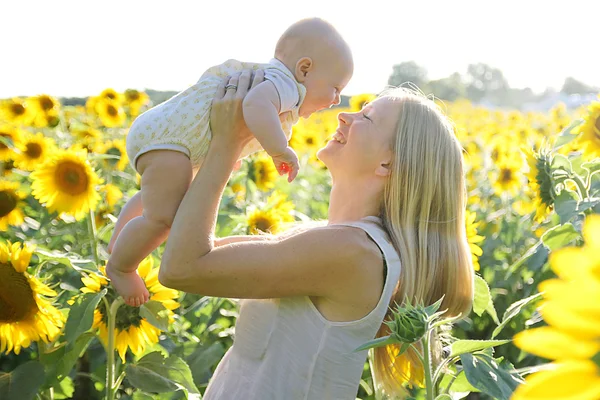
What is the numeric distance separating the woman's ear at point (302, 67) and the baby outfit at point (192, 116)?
3 cm

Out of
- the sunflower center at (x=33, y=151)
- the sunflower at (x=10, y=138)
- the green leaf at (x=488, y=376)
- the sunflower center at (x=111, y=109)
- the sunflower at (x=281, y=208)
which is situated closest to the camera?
the green leaf at (x=488, y=376)

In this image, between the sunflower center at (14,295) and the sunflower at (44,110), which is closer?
the sunflower center at (14,295)

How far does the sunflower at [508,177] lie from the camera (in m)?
4.51

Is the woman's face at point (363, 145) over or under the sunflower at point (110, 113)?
over

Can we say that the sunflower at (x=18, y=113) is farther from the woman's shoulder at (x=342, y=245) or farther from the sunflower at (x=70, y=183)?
the woman's shoulder at (x=342, y=245)

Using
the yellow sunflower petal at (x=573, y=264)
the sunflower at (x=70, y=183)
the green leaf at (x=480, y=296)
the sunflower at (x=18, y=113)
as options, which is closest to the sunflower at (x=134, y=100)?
the sunflower at (x=18, y=113)

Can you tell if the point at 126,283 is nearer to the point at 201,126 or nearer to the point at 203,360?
the point at 201,126

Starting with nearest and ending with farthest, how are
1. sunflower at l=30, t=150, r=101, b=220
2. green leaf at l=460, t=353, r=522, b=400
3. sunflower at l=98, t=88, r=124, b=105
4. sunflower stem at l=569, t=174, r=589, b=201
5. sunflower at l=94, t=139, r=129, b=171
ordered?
green leaf at l=460, t=353, r=522, b=400
sunflower stem at l=569, t=174, r=589, b=201
sunflower at l=30, t=150, r=101, b=220
sunflower at l=94, t=139, r=129, b=171
sunflower at l=98, t=88, r=124, b=105

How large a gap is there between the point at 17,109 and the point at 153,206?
3.57 m

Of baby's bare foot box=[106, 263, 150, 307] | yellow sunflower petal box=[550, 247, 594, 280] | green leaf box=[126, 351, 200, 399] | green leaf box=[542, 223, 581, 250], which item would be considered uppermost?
yellow sunflower petal box=[550, 247, 594, 280]

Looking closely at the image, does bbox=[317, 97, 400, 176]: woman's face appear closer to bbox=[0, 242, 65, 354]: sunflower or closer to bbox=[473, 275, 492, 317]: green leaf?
bbox=[473, 275, 492, 317]: green leaf

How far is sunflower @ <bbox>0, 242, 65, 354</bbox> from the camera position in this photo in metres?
1.89

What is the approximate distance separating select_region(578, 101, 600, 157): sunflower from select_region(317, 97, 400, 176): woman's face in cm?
81

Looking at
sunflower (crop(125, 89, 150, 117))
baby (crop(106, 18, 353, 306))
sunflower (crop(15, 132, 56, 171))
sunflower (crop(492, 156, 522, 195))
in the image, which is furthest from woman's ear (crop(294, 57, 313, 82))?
sunflower (crop(125, 89, 150, 117))
